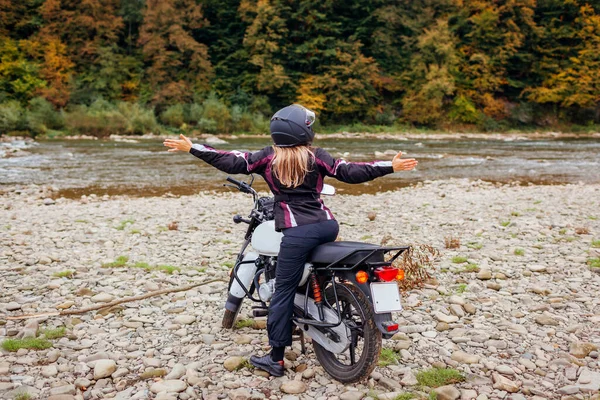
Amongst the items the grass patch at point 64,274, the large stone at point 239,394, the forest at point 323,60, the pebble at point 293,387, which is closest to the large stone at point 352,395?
the pebble at point 293,387

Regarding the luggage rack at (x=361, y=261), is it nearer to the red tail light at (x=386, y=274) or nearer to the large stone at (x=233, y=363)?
the red tail light at (x=386, y=274)

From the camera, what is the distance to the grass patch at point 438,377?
343 centimetres

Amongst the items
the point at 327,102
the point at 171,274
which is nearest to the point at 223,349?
the point at 171,274

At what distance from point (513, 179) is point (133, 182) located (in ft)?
47.2

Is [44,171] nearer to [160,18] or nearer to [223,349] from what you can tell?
[223,349]

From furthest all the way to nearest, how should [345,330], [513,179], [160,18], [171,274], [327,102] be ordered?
1. [327,102]
2. [160,18]
3. [513,179]
4. [171,274]
5. [345,330]

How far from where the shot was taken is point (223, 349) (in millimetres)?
4098

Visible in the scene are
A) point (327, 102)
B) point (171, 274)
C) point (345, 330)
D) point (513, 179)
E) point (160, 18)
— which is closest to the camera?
point (345, 330)

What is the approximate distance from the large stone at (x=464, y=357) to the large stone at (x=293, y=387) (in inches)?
51.5

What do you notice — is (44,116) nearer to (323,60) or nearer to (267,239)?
(323,60)

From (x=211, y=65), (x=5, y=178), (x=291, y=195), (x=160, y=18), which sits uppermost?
(x=160, y=18)

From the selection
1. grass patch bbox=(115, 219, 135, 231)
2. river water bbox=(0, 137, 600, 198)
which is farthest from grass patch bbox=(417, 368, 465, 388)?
river water bbox=(0, 137, 600, 198)

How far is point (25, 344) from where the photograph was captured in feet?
13.1

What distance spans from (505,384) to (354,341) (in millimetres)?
1105
